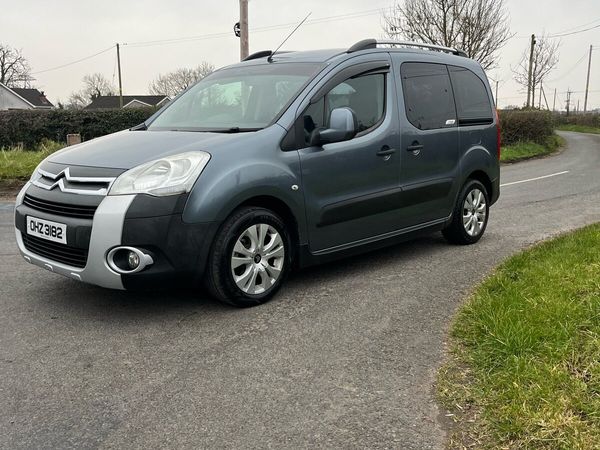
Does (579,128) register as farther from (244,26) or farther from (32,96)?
(32,96)

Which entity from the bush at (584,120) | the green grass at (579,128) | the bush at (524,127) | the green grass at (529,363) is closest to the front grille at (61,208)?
the green grass at (529,363)

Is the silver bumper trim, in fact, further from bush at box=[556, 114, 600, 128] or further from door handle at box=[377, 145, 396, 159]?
bush at box=[556, 114, 600, 128]

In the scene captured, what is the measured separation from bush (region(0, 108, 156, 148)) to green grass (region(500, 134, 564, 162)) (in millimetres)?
12402

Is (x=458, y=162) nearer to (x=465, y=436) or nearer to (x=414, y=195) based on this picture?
(x=414, y=195)

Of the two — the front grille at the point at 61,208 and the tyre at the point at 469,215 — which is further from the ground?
the front grille at the point at 61,208

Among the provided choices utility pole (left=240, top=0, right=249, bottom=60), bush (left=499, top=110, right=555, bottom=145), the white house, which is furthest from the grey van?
the white house

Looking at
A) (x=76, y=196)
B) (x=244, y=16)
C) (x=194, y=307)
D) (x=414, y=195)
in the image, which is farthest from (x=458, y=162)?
(x=244, y=16)

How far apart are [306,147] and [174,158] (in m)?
1.06

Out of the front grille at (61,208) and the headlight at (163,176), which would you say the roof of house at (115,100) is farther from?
the headlight at (163,176)

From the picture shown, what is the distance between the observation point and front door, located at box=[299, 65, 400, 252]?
4602mm

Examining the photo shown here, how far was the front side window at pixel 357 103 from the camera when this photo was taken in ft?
15.2

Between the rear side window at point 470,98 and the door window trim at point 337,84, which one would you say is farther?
the rear side window at point 470,98

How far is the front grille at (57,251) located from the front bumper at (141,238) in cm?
4

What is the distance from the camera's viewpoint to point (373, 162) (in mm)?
4996
